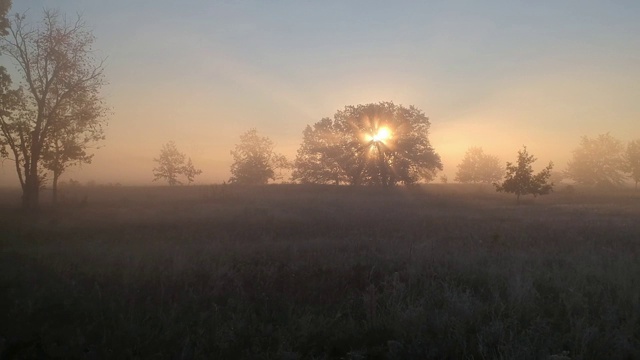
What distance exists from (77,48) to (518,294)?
24811 millimetres

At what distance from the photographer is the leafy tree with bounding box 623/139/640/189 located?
7762cm

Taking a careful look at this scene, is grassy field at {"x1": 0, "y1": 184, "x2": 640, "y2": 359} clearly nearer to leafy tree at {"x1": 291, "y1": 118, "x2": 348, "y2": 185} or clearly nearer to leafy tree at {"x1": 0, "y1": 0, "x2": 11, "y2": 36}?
leafy tree at {"x1": 0, "y1": 0, "x2": 11, "y2": 36}

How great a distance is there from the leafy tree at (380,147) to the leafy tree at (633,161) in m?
42.0

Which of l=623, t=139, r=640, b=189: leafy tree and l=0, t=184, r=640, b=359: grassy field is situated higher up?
l=623, t=139, r=640, b=189: leafy tree

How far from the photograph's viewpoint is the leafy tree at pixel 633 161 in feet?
255

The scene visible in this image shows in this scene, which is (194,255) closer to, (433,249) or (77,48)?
(433,249)

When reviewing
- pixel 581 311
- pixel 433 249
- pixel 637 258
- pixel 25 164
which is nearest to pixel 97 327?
pixel 581 311

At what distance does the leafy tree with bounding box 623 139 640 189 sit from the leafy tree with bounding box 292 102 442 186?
41981 millimetres

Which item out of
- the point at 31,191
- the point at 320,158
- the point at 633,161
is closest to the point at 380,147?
the point at 320,158

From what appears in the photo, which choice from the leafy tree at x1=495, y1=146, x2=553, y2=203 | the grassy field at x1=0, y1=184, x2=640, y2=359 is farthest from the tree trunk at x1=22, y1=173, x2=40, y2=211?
the leafy tree at x1=495, y1=146, x2=553, y2=203

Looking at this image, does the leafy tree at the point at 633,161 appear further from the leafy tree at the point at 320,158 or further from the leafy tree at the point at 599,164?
the leafy tree at the point at 320,158

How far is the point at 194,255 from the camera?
10109 millimetres

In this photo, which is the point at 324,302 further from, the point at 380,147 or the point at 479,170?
the point at 479,170

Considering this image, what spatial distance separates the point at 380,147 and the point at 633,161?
160 feet
